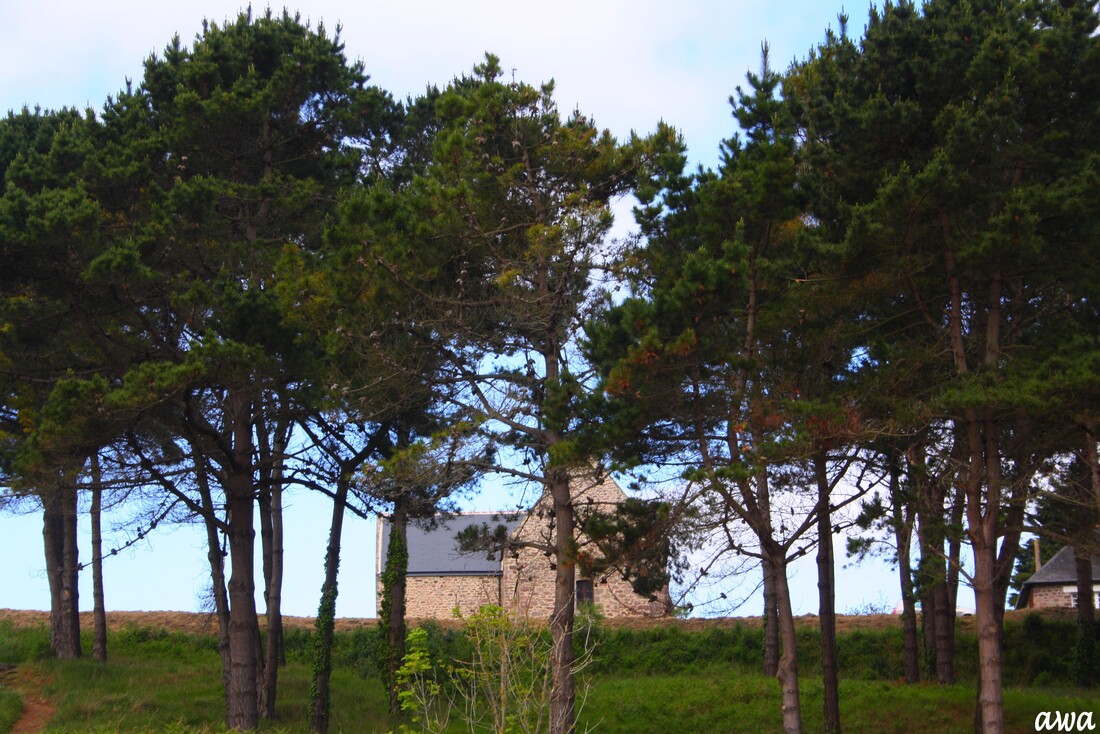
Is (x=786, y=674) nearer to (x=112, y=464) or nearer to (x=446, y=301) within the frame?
(x=446, y=301)

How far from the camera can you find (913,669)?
2044 cm

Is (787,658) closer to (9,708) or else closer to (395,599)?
(395,599)

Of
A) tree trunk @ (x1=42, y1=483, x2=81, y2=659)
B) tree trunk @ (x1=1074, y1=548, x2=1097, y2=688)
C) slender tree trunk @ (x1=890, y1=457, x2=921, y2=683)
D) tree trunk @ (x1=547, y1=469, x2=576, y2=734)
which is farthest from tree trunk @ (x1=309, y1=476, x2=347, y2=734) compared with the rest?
tree trunk @ (x1=1074, y1=548, x2=1097, y2=688)

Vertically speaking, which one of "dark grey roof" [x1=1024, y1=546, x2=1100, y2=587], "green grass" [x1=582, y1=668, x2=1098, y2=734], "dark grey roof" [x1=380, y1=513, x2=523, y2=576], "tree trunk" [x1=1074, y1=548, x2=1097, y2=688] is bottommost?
"green grass" [x1=582, y1=668, x2=1098, y2=734]

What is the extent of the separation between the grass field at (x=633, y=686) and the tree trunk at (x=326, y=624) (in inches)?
18.1

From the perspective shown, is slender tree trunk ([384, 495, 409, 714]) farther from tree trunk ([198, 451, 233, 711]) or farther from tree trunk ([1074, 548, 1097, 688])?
tree trunk ([1074, 548, 1097, 688])

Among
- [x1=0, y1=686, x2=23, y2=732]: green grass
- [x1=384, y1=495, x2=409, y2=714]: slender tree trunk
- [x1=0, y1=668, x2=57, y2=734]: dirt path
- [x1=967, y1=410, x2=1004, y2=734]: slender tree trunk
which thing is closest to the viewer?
[x1=967, y1=410, x2=1004, y2=734]: slender tree trunk

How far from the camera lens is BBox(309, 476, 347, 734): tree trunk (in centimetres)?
2022

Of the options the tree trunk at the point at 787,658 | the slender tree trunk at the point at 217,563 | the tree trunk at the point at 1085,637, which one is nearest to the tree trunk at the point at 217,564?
the slender tree trunk at the point at 217,563

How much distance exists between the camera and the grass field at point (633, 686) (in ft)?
61.1

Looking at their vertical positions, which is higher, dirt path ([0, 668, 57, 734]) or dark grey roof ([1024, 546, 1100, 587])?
dark grey roof ([1024, 546, 1100, 587])

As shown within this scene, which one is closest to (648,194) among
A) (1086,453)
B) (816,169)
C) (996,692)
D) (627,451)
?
(816,169)

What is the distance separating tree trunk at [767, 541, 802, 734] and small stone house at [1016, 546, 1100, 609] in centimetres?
1721

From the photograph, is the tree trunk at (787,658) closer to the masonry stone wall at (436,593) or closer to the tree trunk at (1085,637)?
the tree trunk at (1085,637)
